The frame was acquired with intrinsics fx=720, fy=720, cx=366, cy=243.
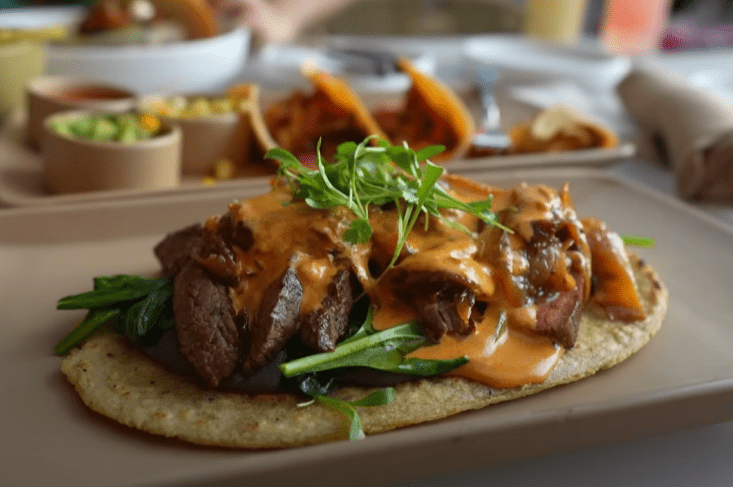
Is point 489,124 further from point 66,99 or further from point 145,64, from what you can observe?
point 66,99

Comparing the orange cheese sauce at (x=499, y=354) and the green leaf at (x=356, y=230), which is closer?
the orange cheese sauce at (x=499, y=354)

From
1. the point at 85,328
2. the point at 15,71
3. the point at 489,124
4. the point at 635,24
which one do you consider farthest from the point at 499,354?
the point at 635,24

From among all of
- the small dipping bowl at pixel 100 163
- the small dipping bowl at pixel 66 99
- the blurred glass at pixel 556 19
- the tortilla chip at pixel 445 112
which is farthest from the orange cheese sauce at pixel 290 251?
the blurred glass at pixel 556 19

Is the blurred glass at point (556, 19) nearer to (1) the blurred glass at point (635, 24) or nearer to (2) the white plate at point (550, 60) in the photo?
(1) the blurred glass at point (635, 24)

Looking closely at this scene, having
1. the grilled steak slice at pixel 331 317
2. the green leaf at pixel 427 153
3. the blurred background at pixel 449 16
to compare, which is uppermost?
the green leaf at pixel 427 153

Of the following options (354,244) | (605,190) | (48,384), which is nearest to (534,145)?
(605,190)

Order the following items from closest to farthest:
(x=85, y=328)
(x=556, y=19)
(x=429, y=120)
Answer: (x=85, y=328) < (x=429, y=120) < (x=556, y=19)

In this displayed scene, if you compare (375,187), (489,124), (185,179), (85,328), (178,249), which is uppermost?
(375,187)
